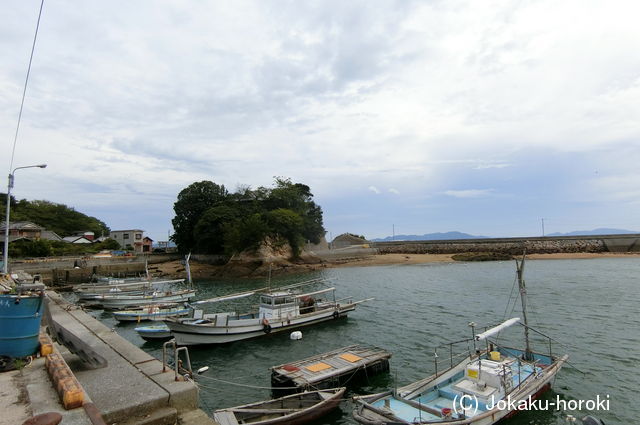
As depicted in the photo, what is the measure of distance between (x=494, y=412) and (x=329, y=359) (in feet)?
26.7

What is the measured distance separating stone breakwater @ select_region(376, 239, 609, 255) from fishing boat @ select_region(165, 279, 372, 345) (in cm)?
7230

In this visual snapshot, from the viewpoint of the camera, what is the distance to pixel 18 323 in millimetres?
8977

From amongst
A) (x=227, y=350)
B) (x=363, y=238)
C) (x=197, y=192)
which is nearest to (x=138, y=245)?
(x=197, y=192)

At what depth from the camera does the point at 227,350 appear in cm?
2384

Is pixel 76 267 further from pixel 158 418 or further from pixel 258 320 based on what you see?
pixel 158 418

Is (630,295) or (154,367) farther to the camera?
(630,295)

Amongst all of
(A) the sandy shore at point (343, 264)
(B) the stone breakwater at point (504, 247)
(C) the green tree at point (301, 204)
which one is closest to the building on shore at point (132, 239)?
(A) the sandy shore at point (343, 264)

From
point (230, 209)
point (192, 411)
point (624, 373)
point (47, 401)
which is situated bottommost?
point (624, 373)

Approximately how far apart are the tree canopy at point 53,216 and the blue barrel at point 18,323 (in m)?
106

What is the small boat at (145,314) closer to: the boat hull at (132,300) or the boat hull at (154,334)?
the boat hull at (154,334)

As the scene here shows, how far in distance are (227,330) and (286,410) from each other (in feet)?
39.9

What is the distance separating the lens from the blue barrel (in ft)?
28.9

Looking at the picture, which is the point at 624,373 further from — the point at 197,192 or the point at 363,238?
the point at 363,238

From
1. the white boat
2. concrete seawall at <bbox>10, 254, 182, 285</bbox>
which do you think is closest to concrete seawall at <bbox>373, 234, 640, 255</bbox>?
concrete seawall at <bbox>10, 254, 182, 285</bbox>
